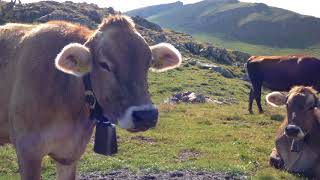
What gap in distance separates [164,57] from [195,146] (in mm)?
8905

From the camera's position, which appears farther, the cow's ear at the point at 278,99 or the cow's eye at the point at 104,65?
the cow's ear at the point at 278,99

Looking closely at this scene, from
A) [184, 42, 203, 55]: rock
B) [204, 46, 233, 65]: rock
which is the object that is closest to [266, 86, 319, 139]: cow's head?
[204, 46, 233, 65]: rock

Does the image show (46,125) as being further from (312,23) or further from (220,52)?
(312,23)

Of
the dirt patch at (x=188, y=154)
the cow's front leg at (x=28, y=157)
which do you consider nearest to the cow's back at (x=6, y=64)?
the cow's front leg at (x=28, y=157)

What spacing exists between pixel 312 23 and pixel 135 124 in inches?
6406

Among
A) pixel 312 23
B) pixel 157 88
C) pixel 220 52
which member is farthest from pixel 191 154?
pixel 312 23

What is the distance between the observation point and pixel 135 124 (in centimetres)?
512

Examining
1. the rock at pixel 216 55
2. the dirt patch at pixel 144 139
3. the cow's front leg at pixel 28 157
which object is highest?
the cow's front leg at pixel 28 157

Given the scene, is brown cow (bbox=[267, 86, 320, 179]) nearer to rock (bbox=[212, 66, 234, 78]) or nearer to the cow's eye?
the cow's eye

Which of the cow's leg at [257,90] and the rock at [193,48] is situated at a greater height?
the cow's leg at [257,90]

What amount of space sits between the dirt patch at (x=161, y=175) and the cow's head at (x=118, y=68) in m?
5.12

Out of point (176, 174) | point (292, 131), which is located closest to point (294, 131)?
point (292, 131)

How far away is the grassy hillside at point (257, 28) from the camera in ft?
472

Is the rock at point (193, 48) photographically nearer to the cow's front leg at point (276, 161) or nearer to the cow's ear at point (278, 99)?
the cow's front leg at point (276, 161)
